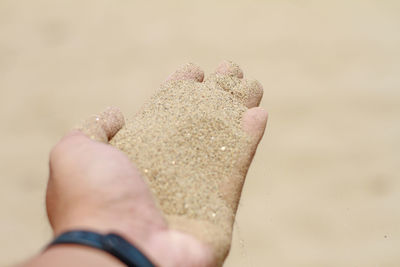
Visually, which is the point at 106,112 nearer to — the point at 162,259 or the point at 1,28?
the point at 162,259

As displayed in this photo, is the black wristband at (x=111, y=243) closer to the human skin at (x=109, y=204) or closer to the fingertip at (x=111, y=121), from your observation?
the human skin at (x=109, y=204)

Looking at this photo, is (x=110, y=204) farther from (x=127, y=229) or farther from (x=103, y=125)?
(x=103, y=125)

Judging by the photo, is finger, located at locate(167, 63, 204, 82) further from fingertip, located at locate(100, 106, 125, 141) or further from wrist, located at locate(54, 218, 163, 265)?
wrist, located at locate(54, 218, 163, 265)

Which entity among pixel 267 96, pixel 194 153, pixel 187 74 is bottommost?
pixel 267 96

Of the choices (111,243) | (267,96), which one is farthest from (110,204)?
(267,96)

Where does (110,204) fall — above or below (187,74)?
below

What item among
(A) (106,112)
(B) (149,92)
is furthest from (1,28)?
(A) (106,112)
